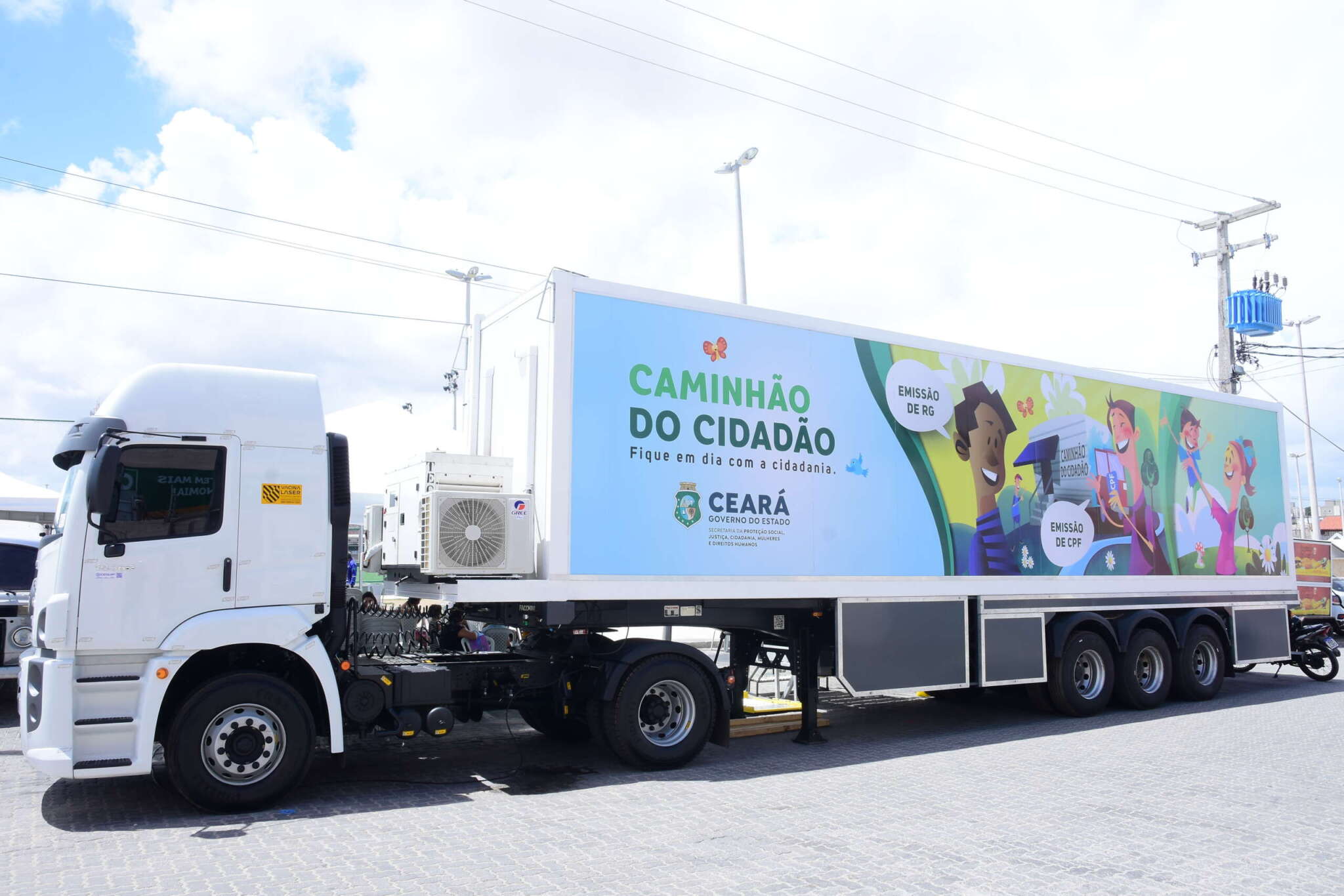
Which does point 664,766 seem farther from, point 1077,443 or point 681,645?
point 1077,443

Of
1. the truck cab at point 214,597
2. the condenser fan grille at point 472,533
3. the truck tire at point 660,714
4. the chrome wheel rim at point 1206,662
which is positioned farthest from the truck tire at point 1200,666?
the condenser fan grille at point 472,533

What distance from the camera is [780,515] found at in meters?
8.98

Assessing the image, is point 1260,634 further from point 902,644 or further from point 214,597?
point 214,597

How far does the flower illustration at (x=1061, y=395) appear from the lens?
11266 millimetres

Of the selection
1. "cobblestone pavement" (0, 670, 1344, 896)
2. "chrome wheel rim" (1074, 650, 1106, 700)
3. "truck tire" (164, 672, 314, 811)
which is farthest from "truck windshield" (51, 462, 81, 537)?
"chrome wheel rim" (1074, 650, 1106, 700)

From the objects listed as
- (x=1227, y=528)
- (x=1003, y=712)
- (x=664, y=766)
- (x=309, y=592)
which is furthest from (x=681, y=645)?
(x=1227, y=528)

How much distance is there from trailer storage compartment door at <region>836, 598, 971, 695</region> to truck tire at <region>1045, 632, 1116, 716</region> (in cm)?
168

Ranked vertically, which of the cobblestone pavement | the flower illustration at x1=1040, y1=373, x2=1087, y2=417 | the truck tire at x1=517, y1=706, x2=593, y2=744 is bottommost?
the cobblestone pavement

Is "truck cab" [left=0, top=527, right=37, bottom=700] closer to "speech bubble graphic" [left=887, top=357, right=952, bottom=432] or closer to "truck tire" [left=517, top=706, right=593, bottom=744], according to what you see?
"truck tire" [left=517, top=706, right=593, bottom=744]

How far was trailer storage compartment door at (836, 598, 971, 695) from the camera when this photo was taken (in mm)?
9172

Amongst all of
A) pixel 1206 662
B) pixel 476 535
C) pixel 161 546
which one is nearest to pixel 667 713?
pixel 476 535

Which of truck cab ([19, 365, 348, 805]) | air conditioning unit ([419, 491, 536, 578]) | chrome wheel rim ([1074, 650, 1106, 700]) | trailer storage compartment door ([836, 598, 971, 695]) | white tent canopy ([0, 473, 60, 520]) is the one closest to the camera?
truck cab ([19, 365, 348, 805])

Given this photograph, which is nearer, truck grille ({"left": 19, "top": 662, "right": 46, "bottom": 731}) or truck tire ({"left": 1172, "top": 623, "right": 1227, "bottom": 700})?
truck grille ({"left": 19, "top": 662, "right": 46, "bottom": 731})

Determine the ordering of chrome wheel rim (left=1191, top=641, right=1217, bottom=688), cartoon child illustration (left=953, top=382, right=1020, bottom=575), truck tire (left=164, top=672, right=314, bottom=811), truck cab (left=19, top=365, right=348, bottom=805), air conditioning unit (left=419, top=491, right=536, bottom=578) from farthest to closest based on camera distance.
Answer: chrome wheel rim (left=1191, top=641, right=1217, bottom=688) → cartoon child illustration (left=953, top=382, right=1020, bottom=575) → air conditioning unit (left=419, top=491, right=536, bottom=578) → truck tire (left=164, top=672, right=314, bottom=811) → truck cab (left=19, top=365, right=348, bottom=805)
